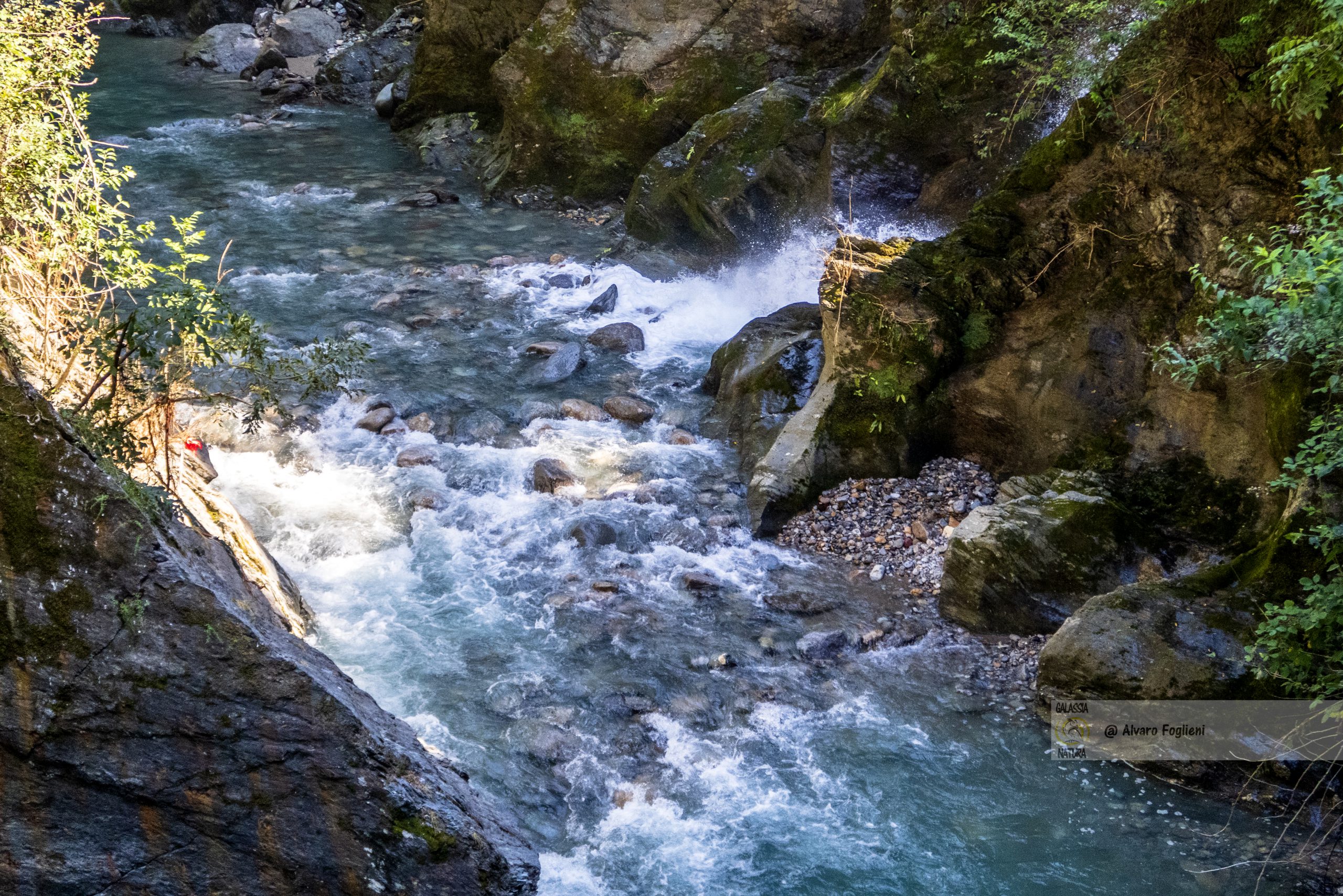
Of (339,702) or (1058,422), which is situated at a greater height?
(1058,422)

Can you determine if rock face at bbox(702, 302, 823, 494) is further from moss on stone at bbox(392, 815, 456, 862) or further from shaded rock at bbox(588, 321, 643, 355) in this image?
moss on stone at bbox(392, 815, 456, 862)

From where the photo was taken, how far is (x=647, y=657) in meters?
7.30

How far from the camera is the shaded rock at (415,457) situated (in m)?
9.66

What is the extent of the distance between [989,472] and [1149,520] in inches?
64.5

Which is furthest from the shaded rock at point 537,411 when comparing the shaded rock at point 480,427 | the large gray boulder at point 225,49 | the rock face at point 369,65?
the large gray boulder at point 225,49

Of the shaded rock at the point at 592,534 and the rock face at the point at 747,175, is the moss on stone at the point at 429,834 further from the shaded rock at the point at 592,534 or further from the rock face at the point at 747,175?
the rock face at the point at 747,175

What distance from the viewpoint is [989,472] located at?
8.88 meters

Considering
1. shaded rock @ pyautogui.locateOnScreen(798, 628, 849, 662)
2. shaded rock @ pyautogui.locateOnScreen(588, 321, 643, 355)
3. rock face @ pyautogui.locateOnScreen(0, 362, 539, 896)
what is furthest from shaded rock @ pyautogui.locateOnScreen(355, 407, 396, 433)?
rock face @ pyautogui.locateOnScreen(0, 362, 539, 896)

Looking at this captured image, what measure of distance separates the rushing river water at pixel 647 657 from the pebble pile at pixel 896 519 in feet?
1.15

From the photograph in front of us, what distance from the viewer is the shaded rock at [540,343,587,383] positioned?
11.4m

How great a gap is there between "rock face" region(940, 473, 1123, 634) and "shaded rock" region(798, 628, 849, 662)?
2.94 ft

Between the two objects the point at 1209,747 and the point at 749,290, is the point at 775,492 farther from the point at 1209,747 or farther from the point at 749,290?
the point at 749,290

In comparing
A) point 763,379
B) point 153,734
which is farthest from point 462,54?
point 153,734

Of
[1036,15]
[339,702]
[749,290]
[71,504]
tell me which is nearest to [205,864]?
[339,702]
